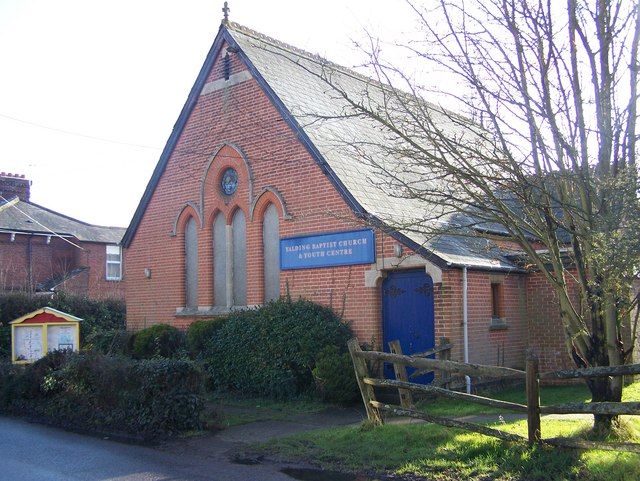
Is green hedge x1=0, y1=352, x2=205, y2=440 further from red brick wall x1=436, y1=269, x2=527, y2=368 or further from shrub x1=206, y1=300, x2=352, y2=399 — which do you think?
red brick wall x1=436, y1=269, x2=527, y2=368

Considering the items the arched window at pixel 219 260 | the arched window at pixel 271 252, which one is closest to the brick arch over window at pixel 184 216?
the arched window at pixel 219 260

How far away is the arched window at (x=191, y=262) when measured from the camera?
18.7 m

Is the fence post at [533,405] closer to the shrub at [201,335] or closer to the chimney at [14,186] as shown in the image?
the shrub at [201,335]

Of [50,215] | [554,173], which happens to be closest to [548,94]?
[554,173]

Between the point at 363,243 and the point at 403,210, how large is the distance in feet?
5.37

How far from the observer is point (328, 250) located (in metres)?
15.3

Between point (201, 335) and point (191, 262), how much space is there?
336 cm

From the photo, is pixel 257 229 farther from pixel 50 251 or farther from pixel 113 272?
pixel 113 272

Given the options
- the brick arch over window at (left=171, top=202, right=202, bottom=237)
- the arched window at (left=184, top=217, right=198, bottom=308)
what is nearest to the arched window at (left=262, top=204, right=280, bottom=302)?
the brick arch over window at (left=171, top=202, right=202, bottom=237)

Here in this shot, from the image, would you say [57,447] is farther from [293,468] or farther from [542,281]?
[542,281]

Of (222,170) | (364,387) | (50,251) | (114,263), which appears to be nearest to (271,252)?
(222,170)

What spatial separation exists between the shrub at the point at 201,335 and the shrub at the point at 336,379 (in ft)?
12.3

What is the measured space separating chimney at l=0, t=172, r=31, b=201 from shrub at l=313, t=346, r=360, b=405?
26.5 metres

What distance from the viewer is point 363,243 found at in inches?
577
